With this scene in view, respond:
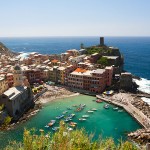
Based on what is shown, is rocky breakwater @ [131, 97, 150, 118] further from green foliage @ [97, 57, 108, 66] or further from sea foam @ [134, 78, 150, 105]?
green foliage @ [97, 57, 108, 66]

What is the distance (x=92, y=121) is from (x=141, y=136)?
14.7 metres

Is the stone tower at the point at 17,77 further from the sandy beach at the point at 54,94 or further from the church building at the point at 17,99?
the sandy beach at the point at 54,94

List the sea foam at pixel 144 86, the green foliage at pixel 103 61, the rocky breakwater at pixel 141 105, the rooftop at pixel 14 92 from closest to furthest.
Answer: the rooftop at pixel 14 92 → the rocky breakwater at pixel 141 105 → the sea foam at pixel 144 86 → the green foliage at pixel 103 61

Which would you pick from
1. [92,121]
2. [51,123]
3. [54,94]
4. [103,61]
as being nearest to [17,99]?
[51,123]

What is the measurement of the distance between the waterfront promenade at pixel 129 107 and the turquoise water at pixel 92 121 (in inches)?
51.7

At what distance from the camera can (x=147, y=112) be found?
226 feet

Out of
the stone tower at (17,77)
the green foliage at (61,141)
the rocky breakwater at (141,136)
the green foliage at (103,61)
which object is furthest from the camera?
the green foliage at (103,61)

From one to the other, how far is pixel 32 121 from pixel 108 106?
937 inches

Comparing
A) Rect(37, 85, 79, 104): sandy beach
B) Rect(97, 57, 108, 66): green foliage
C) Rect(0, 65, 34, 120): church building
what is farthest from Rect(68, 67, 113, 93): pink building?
Rect(0, 65, 34, 120): church building

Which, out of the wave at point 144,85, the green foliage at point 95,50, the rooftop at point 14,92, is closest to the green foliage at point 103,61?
the wave at point 144,85

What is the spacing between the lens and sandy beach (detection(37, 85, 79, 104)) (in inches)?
3276

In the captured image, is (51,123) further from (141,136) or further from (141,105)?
(141,105)

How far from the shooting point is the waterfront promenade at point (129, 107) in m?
63.0

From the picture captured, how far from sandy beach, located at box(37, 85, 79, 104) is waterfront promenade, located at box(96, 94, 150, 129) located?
36.7 ft
